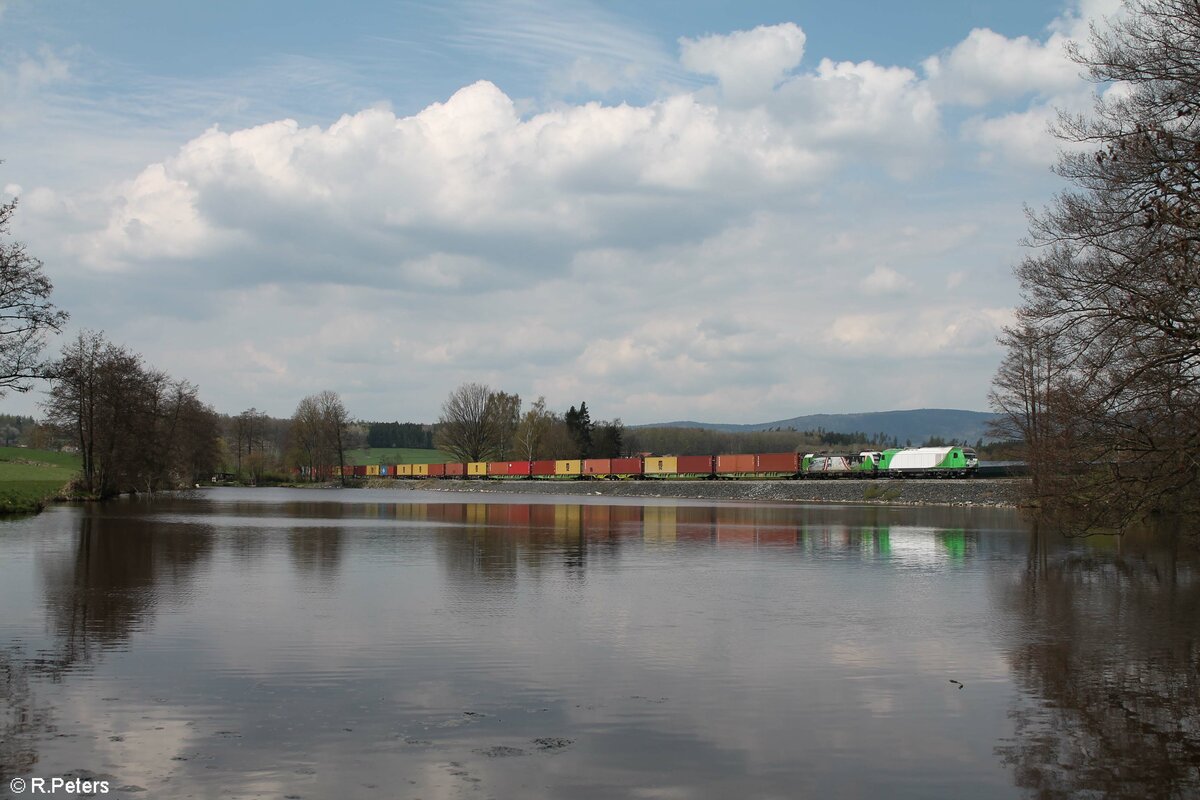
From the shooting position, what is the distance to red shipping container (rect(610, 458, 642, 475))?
113250mm

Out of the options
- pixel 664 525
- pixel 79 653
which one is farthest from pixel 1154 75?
pixel 664 525

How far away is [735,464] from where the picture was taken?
337 ft

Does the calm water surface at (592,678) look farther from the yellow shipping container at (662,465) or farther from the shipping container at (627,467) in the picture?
the shipping container at (627,467)

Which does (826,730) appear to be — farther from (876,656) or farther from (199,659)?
(199,659)

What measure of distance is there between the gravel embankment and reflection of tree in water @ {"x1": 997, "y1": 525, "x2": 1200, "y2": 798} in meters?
28.7

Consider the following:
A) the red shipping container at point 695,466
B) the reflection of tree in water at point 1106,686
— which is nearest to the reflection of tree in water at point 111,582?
the reflection of tree in water at point 1106,686

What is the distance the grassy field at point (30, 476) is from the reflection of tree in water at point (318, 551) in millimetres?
15592

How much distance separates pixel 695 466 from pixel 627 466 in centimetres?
1159

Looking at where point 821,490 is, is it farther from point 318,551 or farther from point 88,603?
point 88,603

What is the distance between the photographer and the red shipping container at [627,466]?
372 ft

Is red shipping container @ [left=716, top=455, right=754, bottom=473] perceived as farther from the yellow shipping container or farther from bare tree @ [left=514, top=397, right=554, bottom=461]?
bare tree @ [left=514, top=397, right=554, bottom=461]

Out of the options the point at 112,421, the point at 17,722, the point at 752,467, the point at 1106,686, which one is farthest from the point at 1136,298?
the point at 752,467

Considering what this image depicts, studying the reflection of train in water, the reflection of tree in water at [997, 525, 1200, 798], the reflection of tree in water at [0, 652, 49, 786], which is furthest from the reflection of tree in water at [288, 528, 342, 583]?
the reflection of train in water

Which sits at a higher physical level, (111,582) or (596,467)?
(596,467)
